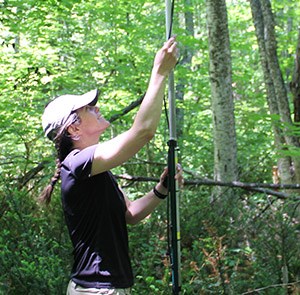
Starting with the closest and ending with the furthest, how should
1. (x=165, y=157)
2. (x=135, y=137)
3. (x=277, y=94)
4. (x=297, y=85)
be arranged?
(x=135, y=137) → (x=297, y=85) → (x=277, y=94) → (x=165, y=157)

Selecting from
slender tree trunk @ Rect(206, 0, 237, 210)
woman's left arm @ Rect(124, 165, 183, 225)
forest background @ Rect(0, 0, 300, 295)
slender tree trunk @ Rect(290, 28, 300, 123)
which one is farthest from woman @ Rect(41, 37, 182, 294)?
slender tree trunk @ Rect(290, 28, 300, 123)

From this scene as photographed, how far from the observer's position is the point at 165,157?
6.96 metres

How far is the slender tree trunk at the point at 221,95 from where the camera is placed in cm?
509

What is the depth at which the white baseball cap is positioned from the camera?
2.02 meters

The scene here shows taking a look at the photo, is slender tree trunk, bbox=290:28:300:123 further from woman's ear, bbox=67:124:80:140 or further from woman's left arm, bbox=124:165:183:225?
woman's ear, bbox=67:124:80:140

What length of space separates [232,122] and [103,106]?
118 inches

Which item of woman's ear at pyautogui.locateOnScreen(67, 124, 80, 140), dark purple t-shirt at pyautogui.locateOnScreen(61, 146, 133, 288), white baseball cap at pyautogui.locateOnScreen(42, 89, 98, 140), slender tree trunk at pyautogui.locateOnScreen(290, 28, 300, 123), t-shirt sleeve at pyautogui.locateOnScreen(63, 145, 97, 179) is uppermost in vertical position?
slender tree trunk at pyautogui.locateOnScreen(290, 28, 300, 123)

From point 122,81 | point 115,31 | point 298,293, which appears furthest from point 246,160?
point 298,293

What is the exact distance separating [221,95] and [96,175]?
3471 millimetres

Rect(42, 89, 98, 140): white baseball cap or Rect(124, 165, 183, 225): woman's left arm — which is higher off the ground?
Rect(42, 89, 98, 140): white baseball cap

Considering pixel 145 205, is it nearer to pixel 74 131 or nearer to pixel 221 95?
pixel 74 131

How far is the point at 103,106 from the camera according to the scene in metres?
7.48

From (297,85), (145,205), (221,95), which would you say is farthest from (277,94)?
(145,205)

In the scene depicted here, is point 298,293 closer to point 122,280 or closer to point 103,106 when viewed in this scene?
point 122,280
